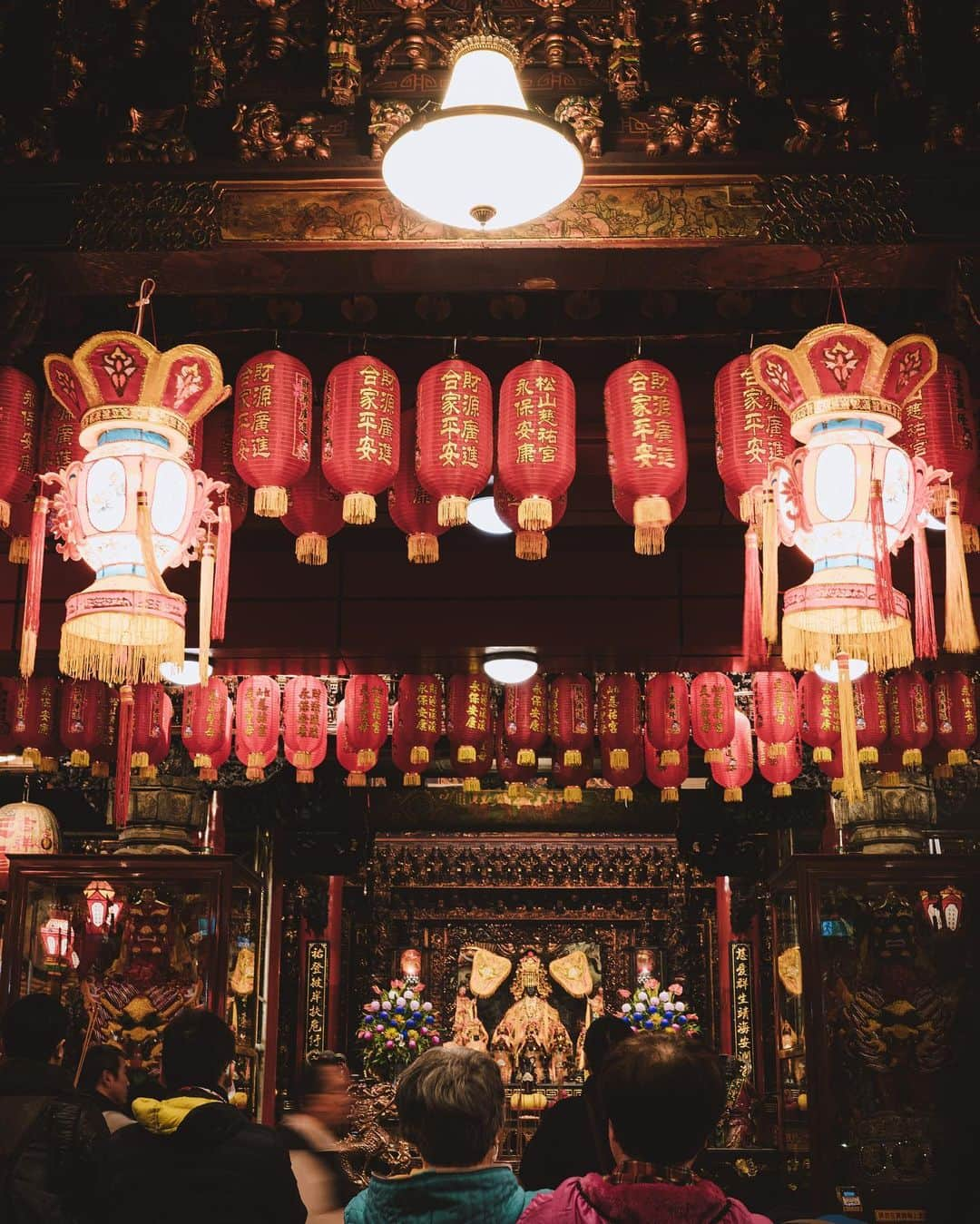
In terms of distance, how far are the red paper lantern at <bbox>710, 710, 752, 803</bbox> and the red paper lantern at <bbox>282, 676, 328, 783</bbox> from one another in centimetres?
236

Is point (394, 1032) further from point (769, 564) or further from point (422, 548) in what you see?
point (769, 564)

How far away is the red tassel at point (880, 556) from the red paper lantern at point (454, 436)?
1.33m

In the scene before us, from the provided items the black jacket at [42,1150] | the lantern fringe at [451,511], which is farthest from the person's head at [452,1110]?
the lantern fringe at [451,511]

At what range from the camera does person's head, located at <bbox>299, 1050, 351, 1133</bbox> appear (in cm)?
374


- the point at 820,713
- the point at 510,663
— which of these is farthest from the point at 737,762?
the point at 510,663

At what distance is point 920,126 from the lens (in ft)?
14.1

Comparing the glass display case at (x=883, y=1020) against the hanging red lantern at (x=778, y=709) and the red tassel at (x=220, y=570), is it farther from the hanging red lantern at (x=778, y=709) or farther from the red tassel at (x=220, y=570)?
the red tassel at (x=220, y=570)

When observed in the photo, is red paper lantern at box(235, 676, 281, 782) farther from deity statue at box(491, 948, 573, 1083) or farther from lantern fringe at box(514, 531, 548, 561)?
deity statue at box(491, 948, 573, 1083)

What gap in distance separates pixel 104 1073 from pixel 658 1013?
7.67 metres

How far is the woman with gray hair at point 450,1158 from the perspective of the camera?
235 cm

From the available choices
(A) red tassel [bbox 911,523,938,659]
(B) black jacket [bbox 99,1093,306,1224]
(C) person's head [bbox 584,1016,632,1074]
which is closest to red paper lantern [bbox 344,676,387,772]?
(C) person's head [bbox 584,1016,632,1074]

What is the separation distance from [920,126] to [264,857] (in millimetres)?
8758

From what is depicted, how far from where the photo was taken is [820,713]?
7312mm

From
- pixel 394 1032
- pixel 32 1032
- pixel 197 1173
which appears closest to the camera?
pixel 197 1173
